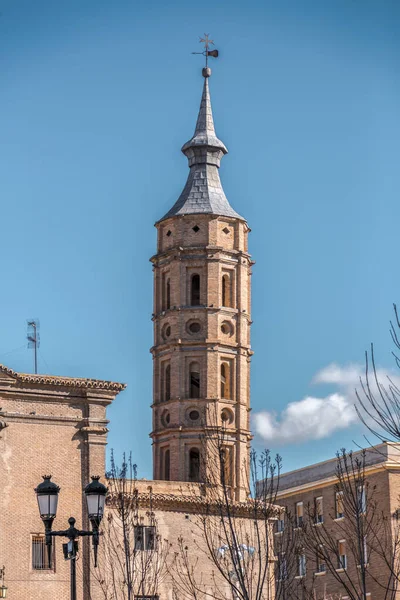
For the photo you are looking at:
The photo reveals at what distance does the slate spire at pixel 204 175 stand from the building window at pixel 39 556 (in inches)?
1094

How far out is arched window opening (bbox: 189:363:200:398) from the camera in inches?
2931

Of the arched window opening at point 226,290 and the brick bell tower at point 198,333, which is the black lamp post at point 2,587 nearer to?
the brick bell tower at point 198,333

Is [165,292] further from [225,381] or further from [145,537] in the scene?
[145,537]

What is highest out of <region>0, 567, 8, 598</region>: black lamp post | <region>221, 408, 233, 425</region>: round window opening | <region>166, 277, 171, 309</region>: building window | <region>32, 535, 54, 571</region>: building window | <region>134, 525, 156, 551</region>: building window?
<region>166, 277, 171, 309</region>: building window

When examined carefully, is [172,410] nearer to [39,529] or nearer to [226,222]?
[226,222]

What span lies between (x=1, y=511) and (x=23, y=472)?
1672 millimetres

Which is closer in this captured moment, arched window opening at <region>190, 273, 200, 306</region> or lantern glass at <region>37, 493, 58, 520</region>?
lantern glass at <region>37, 493, 58, 520</region>

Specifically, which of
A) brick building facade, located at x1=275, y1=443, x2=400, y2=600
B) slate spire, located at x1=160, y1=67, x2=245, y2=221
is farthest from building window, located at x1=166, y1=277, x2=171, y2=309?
brick building facade, located at x1=275, y1=443, x2=400, y2=600

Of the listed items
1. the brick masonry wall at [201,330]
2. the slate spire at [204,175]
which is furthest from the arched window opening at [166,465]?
the slate spire at [204,175]

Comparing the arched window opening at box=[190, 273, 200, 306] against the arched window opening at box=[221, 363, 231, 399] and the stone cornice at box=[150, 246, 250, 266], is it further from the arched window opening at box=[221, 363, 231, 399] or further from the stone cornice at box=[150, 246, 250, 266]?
the arched window opening at box=[221, 363, 231, 399]

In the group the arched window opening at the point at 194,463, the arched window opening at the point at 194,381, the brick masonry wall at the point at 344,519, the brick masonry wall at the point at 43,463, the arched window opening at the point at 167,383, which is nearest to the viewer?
the brick masonry wall at the point at 43,463

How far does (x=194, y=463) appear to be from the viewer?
2884 inches

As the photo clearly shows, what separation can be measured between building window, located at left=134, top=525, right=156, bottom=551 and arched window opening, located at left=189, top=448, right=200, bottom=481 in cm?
1295

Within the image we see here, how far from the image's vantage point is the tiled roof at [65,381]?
5281 centimetres
